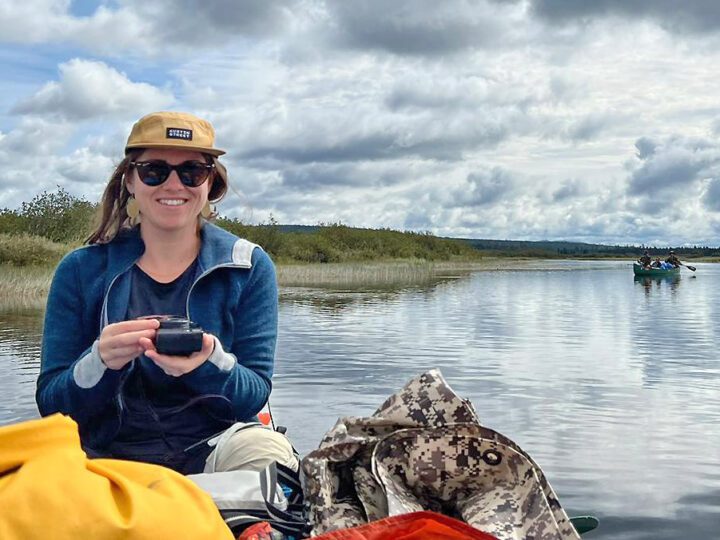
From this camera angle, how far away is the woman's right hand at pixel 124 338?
119 inches

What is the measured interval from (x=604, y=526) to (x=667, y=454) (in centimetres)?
254

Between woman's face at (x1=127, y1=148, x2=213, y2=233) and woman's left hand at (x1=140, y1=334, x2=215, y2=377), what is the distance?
57cm

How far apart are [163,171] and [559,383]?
10001 mm

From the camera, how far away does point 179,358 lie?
10.2 feet

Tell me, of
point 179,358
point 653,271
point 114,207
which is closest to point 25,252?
point 653,271

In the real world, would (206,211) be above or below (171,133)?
below

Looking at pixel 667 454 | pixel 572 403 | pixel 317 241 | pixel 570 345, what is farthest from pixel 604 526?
pixel 317 241

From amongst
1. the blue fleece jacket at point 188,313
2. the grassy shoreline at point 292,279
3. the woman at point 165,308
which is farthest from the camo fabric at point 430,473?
the grassy shoreline at point 292,279

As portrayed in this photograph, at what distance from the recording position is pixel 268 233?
59.3 meters

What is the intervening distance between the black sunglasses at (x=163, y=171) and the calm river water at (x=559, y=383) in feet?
11.1

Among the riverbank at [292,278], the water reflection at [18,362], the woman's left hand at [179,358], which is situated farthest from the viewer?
the riverbank at [292,278]

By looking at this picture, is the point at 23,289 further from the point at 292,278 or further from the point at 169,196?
the point at 169,196

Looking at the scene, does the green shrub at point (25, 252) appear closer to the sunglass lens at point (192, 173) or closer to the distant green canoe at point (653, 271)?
the distant green canoe at point (653, 271)

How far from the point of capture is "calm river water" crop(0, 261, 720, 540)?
270 inches
